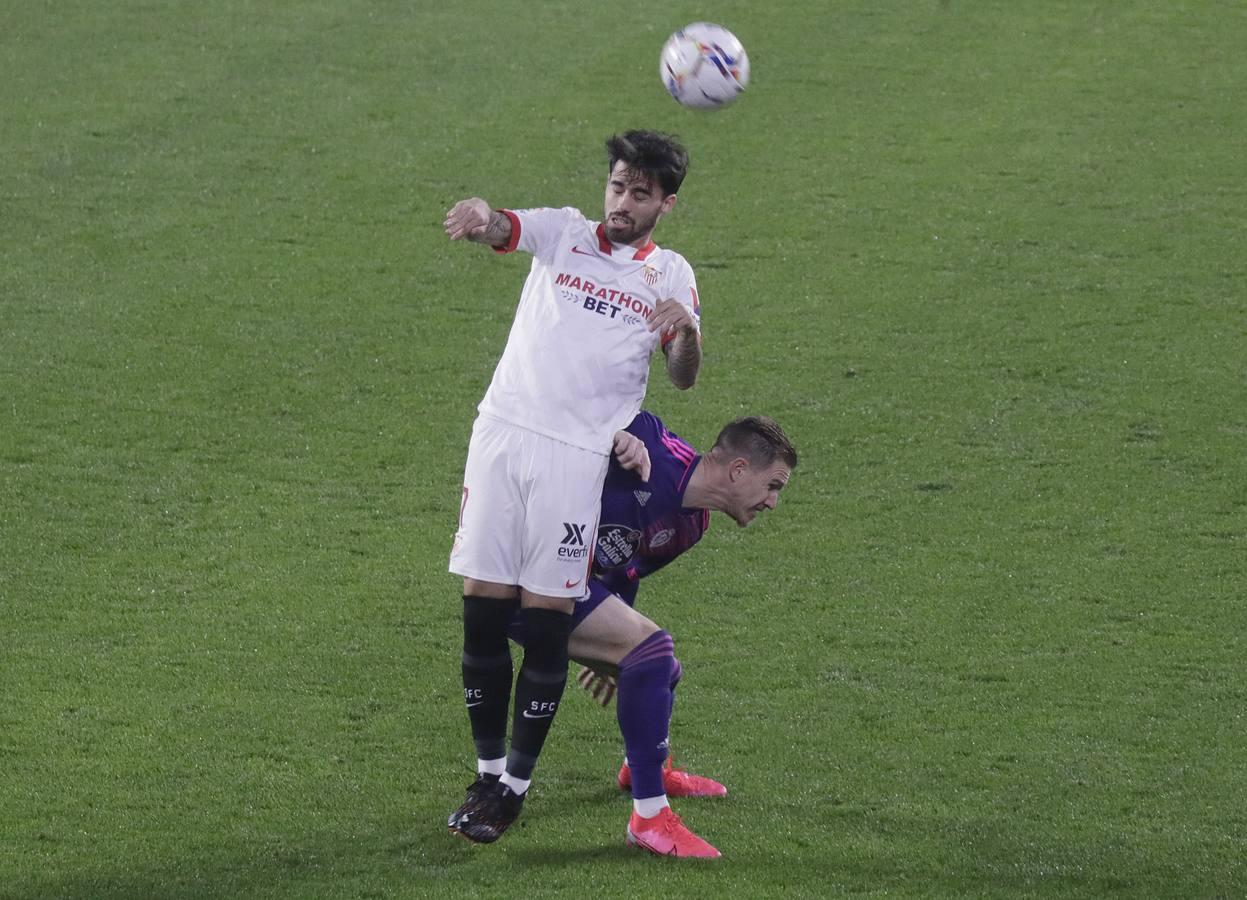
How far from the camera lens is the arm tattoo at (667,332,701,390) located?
5.25 meters

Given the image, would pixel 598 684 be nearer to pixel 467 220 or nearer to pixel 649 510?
pixel 649 510

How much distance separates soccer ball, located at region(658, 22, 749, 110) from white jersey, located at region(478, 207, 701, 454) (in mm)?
1090

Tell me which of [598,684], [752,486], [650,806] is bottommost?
[650,806]

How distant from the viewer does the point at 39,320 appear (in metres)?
9.76

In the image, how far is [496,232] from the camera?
5258 millimetres

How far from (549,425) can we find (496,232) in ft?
2.02

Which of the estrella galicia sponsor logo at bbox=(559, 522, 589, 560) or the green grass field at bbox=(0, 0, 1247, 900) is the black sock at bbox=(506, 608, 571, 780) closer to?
the estrella galicia sponsor logo at bbox=(559, 522, 589, 560)

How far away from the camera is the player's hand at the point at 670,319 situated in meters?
5.16

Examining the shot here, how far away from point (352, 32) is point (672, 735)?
9.52 m

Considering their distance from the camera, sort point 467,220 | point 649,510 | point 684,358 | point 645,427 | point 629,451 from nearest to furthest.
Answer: point 467,220
point 629,451
point 684,358
point 649,510
point 645,427

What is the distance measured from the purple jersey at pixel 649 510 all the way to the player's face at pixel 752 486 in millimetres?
138

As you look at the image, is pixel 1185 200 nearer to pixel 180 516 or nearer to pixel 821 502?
pixel 821 502

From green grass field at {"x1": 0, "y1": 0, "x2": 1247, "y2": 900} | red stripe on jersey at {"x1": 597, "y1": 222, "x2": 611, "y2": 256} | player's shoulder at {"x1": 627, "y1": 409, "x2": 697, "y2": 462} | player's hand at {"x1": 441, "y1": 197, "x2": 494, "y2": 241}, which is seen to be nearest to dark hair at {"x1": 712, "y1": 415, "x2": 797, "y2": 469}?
player's shoulder at {"x1": 627, "y1": 409, "x2": 697, "y2": 462}

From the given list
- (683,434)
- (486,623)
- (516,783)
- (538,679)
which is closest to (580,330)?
(486,623)
